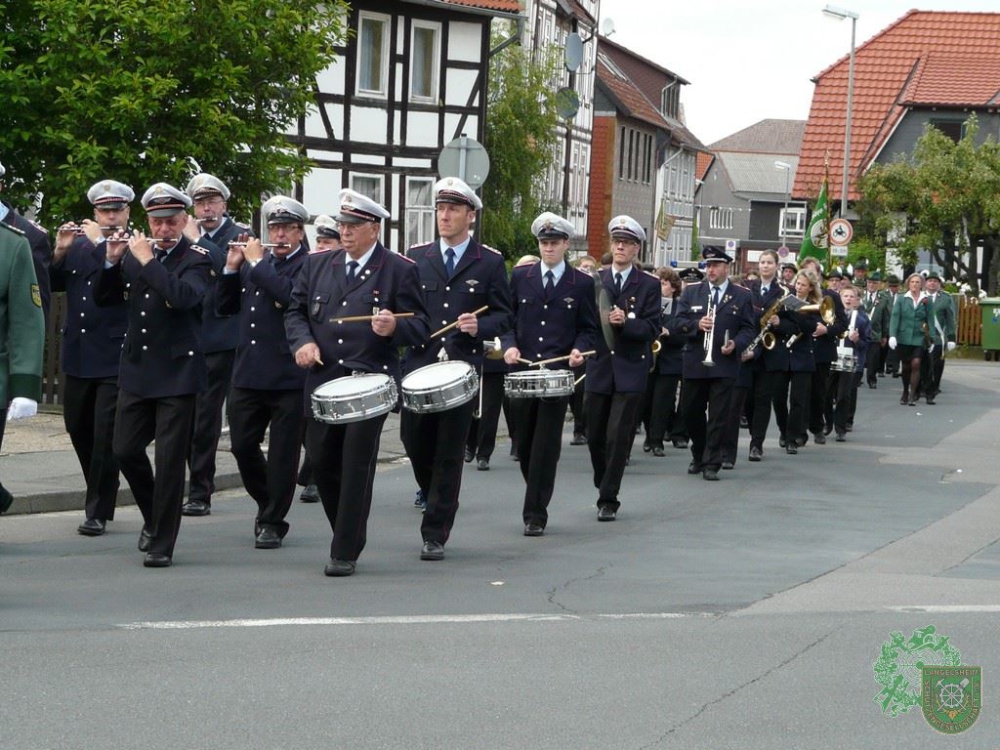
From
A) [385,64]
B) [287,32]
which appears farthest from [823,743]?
[385,64]

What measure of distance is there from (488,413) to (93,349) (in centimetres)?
592

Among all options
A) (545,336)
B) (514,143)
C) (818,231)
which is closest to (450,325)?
(545,336)

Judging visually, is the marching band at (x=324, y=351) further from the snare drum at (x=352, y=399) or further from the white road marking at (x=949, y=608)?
the white road marking at (x=949, y=608)

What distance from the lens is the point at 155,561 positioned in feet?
32.1

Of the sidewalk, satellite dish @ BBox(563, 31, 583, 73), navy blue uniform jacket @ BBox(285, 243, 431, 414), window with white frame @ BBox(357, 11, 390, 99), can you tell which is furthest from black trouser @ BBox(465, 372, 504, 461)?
satellite dish @ BBox(563, 31, 583, 73)

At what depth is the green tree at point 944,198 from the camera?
50.4m

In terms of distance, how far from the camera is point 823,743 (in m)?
6.34

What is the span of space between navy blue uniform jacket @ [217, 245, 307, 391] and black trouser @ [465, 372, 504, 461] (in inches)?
201

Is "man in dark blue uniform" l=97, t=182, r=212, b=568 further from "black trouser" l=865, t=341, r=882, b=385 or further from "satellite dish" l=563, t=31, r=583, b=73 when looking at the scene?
"satellite dish" l=563, t=31, r=583, b=73

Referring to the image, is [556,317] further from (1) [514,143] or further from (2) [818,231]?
(1) [514,143]

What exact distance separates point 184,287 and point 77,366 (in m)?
1.76

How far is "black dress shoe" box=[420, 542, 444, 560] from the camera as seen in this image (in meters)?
10.5

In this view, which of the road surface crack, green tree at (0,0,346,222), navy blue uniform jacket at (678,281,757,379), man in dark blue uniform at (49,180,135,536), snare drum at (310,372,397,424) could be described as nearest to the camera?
the road surface crack

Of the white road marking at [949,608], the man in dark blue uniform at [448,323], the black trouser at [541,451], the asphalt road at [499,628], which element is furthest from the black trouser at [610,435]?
the white road marking at [949,608]
